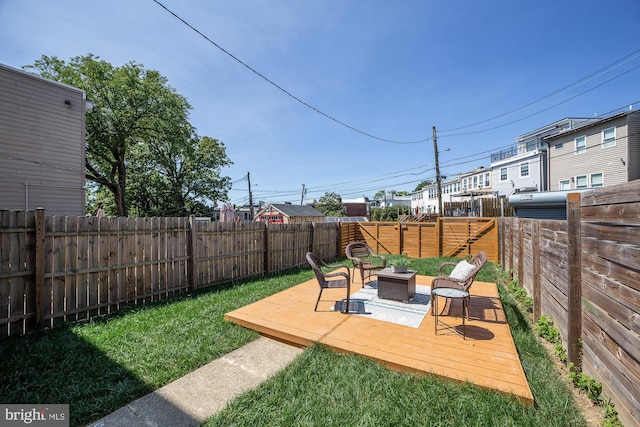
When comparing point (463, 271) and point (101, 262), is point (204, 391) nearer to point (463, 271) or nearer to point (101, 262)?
point (101, 262)

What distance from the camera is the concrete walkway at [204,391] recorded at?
2.21 m

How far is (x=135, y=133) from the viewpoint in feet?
61.8

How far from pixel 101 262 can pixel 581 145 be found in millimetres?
24889

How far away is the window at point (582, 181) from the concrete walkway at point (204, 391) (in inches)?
878

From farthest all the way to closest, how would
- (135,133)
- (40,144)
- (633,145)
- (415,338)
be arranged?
(135,133) < (633,145) < (40,144) < (415,338)

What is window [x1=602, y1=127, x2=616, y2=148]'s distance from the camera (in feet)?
51.7

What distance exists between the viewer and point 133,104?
1831cm

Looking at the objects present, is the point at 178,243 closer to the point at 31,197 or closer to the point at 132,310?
the point at 132,310

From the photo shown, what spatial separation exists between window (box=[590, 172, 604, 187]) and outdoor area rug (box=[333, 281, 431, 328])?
735 inches

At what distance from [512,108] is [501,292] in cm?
1587

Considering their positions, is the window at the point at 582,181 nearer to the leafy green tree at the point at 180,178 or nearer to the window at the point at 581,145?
the window at the point at 581,145

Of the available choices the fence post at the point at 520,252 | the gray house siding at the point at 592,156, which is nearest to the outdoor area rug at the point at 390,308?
the fence post at the point at 520,252

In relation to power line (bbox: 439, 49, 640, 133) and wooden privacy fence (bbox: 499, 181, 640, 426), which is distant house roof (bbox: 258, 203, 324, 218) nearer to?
power line (bbox: 439, 49, 640, 133)

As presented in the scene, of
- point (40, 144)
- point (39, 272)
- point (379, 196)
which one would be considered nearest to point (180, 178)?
point (40, 144)
